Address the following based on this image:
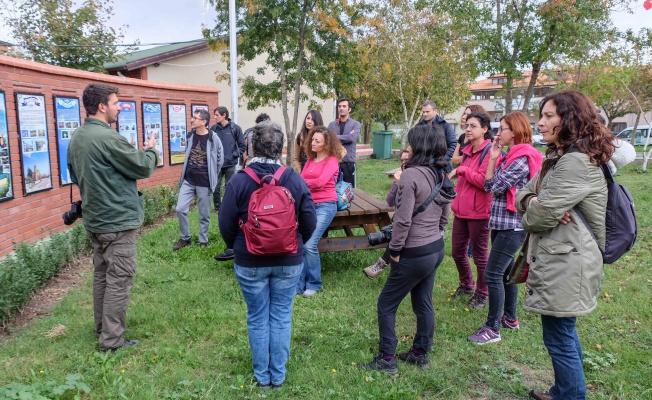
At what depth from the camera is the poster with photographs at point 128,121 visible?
8.01 metres

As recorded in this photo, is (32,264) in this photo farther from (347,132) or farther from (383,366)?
(347,132)

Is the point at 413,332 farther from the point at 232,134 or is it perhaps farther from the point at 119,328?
the point at 232,134

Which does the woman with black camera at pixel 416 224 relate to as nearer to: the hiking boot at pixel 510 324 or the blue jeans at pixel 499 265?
the blue jeans at pixel 499 265

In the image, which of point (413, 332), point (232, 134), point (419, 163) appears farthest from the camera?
point (232, 134)

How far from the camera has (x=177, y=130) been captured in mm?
9781

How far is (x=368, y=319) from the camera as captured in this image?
13.8ft

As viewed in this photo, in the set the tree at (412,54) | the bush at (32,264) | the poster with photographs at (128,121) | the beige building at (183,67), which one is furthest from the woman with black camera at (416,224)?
the tree at (412,54)

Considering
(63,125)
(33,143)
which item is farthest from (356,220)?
(63,125)

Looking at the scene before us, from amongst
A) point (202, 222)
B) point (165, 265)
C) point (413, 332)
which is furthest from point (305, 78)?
point (413, 332)

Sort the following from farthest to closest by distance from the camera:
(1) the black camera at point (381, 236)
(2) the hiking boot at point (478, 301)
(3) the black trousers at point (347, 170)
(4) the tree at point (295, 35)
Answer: (4) the tree at point (295, 35), (3) the black trousers at point (347, 170), (2) the hiking boot at point (478, 301), (1) the black camera at point (381, 236)

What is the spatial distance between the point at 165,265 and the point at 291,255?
323 cm

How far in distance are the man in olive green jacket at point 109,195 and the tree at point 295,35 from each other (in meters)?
7.22

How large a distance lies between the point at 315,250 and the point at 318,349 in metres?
1.34

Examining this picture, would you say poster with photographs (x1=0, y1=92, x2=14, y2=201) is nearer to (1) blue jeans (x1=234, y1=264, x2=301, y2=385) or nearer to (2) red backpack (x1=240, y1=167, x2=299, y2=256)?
(1) blue jeans (x1=234, y1=264, x2=301, y2=385)
